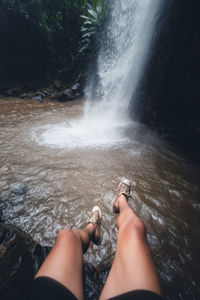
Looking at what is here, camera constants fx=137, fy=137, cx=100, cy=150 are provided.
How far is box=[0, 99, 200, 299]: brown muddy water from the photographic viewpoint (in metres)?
1.51

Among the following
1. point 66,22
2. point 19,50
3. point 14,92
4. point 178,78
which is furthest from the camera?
point 19,50

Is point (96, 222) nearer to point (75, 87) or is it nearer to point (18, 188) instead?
point (18, 188)

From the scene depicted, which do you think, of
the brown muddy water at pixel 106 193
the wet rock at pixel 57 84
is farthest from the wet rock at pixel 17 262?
the wet rock at pixel 57 84

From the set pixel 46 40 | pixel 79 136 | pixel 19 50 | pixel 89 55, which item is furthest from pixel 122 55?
pixel 19 50

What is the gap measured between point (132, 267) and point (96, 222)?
79cm

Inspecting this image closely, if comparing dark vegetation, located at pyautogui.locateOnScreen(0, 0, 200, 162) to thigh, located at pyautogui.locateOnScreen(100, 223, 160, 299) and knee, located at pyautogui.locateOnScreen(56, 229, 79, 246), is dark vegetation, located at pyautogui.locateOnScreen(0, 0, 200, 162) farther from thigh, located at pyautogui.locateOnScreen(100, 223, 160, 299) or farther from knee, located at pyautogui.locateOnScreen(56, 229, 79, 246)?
knee, located at pyautogui.locateOnScreen(56, 229, 79, 246)

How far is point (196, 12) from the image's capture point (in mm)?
3254

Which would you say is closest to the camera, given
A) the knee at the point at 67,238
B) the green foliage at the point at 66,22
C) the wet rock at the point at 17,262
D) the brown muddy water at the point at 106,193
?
the wet rock at the point at 17,262

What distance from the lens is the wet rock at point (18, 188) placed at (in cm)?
218

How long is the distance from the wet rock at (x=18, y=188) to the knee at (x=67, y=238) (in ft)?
4.10

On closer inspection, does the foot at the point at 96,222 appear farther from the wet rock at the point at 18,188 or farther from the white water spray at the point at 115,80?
the white water spray at the point at 115,80

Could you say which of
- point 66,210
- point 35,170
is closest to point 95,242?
point 66,210

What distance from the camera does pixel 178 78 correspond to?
12.3ft

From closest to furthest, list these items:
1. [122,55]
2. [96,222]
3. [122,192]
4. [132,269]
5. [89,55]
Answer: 1. [132,269]
2. [96,222]
3. [122,192]
4. [122,55]
5. [89,55]
